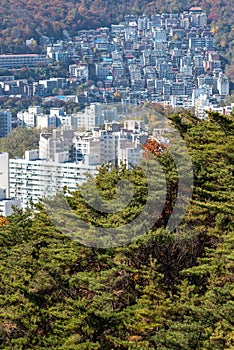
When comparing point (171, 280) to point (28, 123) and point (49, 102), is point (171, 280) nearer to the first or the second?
point (28, 123)

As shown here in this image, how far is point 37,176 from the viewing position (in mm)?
12805

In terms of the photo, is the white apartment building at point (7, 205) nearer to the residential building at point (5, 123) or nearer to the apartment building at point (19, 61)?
the residential building at point (5, 123)

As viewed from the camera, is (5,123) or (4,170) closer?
(4,170)

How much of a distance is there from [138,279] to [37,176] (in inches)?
362

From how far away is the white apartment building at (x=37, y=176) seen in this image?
11.2 m

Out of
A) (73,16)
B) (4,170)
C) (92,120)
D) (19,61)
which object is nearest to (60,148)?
(92,120)

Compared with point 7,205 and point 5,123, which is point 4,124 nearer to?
point 5,123

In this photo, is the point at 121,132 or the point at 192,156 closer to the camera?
the point at 192,156

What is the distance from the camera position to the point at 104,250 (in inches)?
149

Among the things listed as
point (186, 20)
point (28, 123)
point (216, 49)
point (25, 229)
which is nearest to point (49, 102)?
point (28, 123)

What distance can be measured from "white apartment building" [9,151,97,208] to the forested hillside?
6312 millimetres

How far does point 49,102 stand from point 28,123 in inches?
167

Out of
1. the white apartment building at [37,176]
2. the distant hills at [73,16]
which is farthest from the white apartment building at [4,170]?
the distant hills at [73,16]

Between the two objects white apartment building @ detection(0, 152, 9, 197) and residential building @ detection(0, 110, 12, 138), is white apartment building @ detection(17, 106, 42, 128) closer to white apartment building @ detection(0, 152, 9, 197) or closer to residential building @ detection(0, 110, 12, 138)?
residential building @ detection(0, 110, 12, 138)
